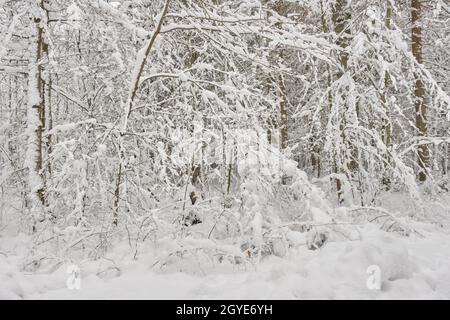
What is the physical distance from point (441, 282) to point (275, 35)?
3.04 metres

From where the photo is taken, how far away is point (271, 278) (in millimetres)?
3369

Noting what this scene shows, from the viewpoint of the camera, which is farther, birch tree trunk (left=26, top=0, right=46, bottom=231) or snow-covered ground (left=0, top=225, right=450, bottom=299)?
birch tree trunk (left=26, top=0, right=46, bottom=231)

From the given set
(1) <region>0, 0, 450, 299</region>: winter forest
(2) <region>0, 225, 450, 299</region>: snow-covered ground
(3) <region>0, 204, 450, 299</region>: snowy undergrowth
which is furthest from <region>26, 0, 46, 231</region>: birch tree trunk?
(2) <region>0, 225, 450, 299</region>: snow-covered ground

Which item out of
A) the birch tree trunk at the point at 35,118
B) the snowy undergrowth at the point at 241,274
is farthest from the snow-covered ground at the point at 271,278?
the birch tree trunk at the point at 35,118

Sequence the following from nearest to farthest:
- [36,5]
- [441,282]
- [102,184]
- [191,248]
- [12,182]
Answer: [441,282], [191,248], [102,184], [36,5], [12,182]

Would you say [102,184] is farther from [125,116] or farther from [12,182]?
[12,182]

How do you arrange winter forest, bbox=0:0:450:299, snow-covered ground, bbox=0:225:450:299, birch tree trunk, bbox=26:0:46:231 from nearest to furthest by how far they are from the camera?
1. snow-covered ground, bbox=0:225:450:299
2. winter forest, bbox=0:0:450:299
3. birch tree trunk, bbox=26:0:46:231

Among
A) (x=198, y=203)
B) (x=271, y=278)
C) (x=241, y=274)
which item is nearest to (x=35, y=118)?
(x=198, y=203)

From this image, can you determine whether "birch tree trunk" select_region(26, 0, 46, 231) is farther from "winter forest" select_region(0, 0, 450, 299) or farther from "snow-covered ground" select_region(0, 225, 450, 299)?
"snow-covered ground" select_region(0, 225, 450, 299)

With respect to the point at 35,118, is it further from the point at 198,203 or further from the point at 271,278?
the point at 271,278

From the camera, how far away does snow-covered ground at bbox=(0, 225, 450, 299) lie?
3055 mm

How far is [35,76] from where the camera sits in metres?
5.96
